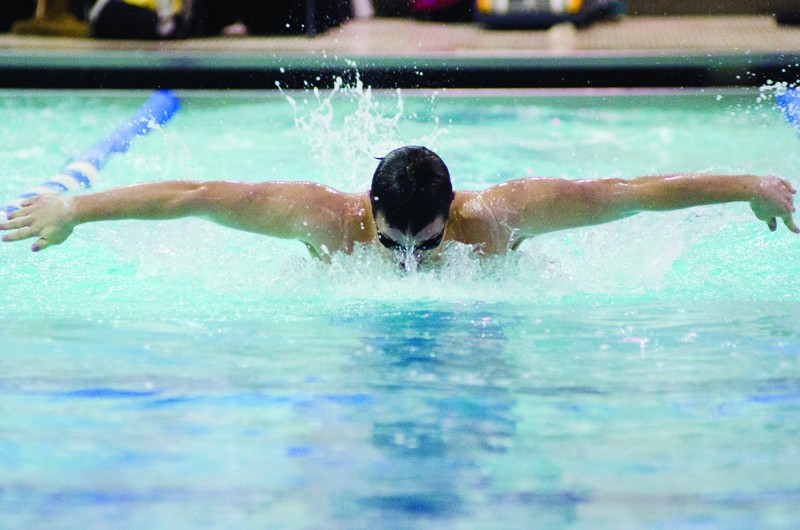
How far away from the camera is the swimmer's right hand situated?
96.3 inches

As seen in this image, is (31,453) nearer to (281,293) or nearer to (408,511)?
(408,511)

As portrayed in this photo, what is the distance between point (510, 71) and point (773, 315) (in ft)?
11.9

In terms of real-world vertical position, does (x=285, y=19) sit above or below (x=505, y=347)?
above

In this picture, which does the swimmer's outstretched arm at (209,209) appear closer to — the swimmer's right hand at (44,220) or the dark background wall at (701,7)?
the swimmer's right hand at (44,220)

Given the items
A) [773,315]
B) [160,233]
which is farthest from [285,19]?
[773,315]

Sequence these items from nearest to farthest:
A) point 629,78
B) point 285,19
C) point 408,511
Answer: point 408,511, point 629,78, point 285,19

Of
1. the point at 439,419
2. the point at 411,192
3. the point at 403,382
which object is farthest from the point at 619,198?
the point at 439,419

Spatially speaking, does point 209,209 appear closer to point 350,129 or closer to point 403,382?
point 403,382

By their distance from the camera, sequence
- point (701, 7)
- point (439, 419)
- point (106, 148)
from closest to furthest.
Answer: point (439, 419) → point (106, 148) → point (701, 7)

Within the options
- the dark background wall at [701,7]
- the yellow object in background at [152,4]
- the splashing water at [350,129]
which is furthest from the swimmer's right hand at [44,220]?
the dark background wall at [701,7]

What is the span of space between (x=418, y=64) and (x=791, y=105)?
6.74ft

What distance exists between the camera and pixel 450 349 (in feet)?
7.68

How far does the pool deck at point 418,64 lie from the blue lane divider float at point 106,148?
0.88ft

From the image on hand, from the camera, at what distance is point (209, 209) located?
8.41 ft
